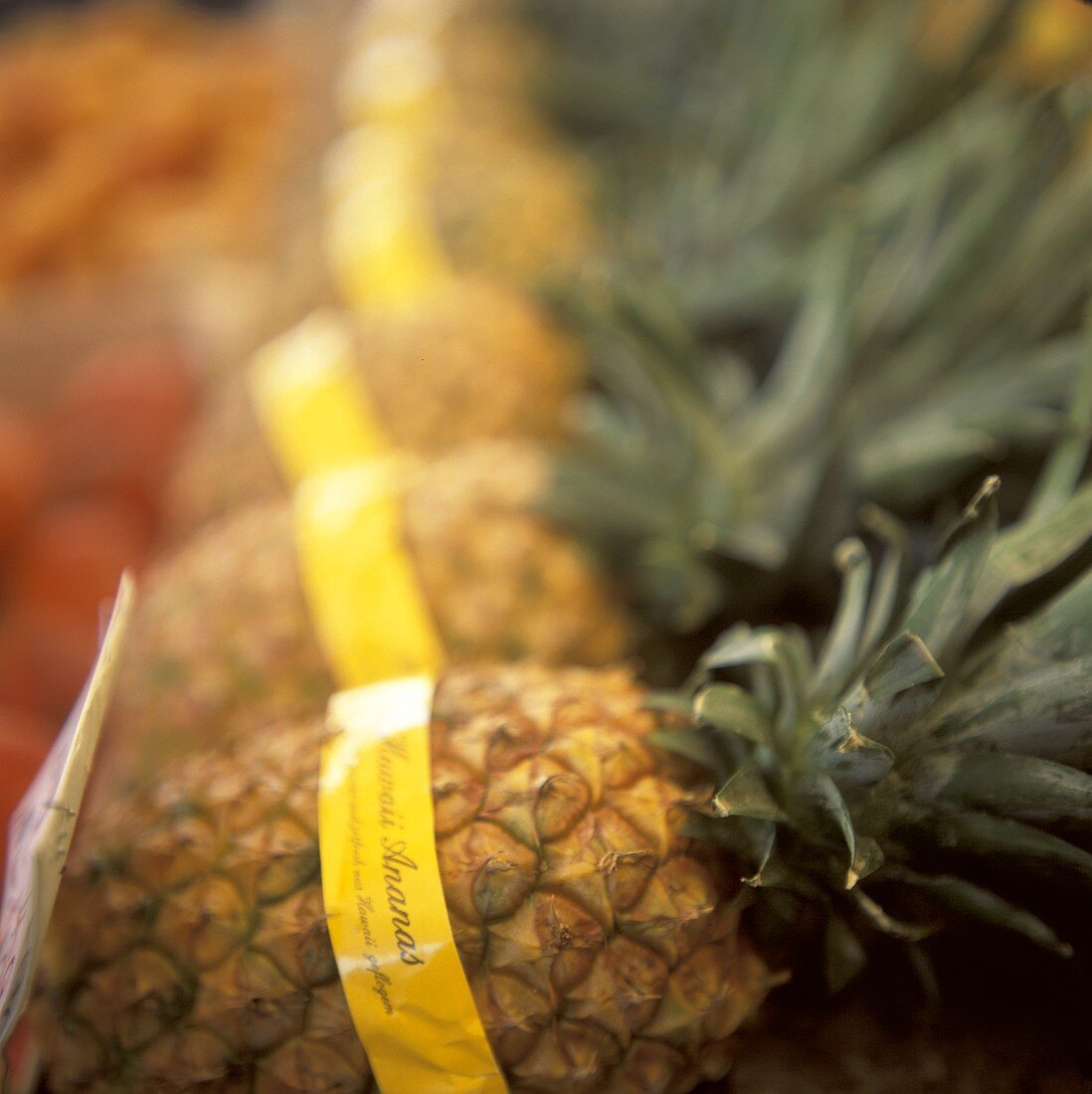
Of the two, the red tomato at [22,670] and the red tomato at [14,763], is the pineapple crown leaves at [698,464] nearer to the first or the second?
the red tomato at [14,763]

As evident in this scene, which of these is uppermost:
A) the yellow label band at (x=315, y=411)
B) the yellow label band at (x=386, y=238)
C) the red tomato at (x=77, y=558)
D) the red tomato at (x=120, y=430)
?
the yellow label band at (x=386, y=238)

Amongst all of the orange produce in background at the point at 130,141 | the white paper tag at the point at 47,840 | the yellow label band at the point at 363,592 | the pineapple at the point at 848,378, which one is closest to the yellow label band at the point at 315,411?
the yellow label band at the point at 363,592

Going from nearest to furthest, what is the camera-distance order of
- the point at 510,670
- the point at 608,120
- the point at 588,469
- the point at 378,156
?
1. the point at 510,670
2. the point at 588,469
3. the point at 378,156
4. the point at 608,120

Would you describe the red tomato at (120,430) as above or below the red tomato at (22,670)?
above

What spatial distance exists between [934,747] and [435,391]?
29.2 inches

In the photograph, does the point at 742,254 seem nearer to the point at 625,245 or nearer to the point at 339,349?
the point at 625,245

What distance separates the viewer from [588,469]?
0.93m

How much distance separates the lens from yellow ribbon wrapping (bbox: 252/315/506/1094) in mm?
573

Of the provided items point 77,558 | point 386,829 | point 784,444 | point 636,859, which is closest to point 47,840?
point 386,829

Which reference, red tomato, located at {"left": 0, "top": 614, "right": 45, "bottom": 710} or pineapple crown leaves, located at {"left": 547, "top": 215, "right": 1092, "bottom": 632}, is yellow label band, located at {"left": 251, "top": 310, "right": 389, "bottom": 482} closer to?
pineapple crown leaves, located at {"left": 547, "top": 215, "right": 1092, "bottom": 632}

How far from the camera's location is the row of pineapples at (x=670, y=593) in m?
0.60

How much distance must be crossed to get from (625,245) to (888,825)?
87cm

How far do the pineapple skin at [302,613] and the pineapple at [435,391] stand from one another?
168mm

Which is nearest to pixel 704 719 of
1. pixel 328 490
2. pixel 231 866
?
pixel 231 866
